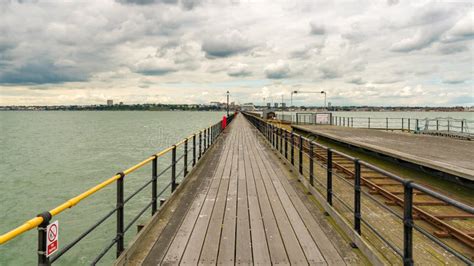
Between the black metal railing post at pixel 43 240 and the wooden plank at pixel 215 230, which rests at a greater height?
the black metal railing post at pixel 43 240

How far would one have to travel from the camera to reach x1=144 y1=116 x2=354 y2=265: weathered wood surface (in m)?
4.14

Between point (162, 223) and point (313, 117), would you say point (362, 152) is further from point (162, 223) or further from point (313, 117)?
point (313, 117)

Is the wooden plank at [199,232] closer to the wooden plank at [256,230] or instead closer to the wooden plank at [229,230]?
the wooden plank at [229,230]

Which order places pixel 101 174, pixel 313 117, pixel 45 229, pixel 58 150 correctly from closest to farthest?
pixel 45 229 < pixel 101 174 < pixel 58 150 < pixel 313 117

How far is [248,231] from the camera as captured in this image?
5.04 m

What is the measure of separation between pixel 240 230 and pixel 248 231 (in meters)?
0.14

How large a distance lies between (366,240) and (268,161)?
7.63m

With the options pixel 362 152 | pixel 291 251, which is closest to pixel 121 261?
pixel 291 251

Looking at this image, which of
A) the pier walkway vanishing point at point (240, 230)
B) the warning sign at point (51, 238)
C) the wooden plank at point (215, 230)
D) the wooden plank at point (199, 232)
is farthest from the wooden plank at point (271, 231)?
the warning sign at point (51, 238)

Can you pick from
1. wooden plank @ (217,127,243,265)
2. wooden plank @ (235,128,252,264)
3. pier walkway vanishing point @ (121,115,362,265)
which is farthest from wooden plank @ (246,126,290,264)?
wooden plank @ (217,127,243,265)

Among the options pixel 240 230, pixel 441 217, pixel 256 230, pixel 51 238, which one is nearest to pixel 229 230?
pixel 240 230

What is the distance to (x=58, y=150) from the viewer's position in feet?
104

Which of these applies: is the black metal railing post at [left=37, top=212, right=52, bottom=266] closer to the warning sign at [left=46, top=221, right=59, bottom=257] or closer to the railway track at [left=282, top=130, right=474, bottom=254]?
the warning sign at [left=46, top=221, right=59, bottom=257]

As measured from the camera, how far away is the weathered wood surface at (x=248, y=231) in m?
4.14
